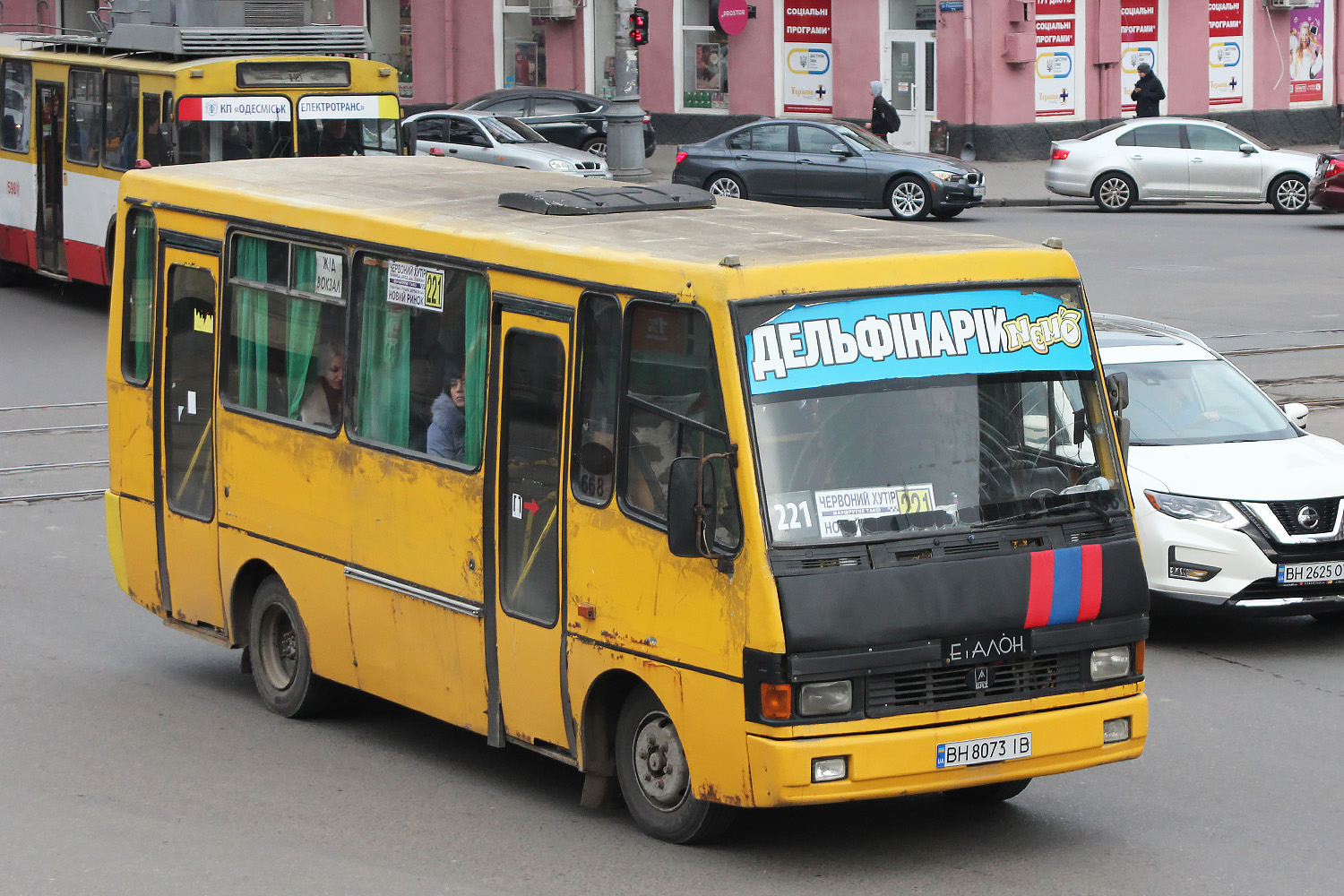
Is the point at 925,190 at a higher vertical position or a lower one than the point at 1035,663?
higher

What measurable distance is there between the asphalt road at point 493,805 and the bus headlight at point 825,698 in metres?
0.61

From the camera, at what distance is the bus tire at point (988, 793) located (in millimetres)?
7160

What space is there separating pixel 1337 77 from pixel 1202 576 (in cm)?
3366

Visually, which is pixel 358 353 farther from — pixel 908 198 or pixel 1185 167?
pixel 1185 167

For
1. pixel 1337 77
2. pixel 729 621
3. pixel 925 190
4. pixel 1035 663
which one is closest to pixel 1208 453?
pixel 1035 663

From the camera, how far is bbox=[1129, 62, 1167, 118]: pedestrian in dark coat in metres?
34.7

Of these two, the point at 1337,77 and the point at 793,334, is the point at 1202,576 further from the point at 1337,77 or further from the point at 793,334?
the point at 1337,77

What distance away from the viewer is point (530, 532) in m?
7.22

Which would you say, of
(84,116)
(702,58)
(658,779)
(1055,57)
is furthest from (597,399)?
(702,58)

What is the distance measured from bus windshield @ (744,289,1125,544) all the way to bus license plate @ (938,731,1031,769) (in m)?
0.69

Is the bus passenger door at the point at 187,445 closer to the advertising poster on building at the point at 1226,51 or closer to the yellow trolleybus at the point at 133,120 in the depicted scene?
the yellow trolleybus at the point at 133,120

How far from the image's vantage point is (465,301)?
7.60 meters

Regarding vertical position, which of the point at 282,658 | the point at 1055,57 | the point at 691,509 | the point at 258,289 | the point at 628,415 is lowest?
the point at 282,658

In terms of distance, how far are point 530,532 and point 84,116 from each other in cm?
1531
